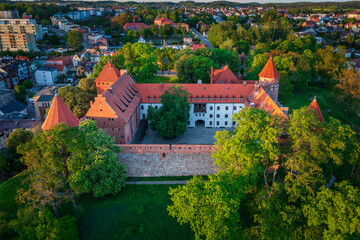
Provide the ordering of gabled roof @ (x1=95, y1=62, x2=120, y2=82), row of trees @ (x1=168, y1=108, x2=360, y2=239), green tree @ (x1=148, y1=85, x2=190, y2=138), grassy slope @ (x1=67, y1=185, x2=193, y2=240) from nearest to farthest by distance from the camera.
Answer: row of trees @ (x1=168, y1=108, x2=360, y2=239) → grassy slope @ (x1=67, y1=185, x2=193, y2=240) → green tree @ (x1=148, y1=85, x2=190, y2=138) → gabled roof @ (x1=95, y1=62, x2=120, y2=82)

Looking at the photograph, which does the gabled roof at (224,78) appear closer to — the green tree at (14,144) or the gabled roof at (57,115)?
the gabled roof at (57,115)

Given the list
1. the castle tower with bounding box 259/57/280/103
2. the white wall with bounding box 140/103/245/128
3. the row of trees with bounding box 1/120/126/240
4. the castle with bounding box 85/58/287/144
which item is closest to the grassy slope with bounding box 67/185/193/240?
the row of trees with bounding box 1/120/126/240

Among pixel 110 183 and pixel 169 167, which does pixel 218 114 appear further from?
pixel 110 183

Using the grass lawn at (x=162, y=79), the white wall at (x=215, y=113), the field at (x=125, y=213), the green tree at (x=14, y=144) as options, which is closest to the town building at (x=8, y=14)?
the grass lawn at (x=162, y=79)

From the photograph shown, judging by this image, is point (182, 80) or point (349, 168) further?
point (182, 80)

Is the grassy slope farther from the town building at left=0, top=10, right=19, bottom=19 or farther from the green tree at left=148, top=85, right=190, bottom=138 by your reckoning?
the town building at left=0, top=10, right=19, bottom=19

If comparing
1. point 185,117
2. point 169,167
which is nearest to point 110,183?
point 169,167
